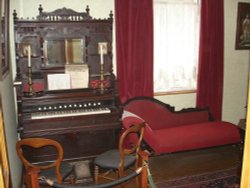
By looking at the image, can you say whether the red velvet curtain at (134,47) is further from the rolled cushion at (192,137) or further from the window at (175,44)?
the rolled cushion at (192,137)

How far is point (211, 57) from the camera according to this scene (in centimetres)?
448

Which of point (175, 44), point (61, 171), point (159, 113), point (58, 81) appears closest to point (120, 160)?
point (61, 171)

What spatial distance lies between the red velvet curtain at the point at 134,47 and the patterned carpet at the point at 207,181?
1421mm

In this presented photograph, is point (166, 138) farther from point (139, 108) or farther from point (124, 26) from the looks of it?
point (124, 26)

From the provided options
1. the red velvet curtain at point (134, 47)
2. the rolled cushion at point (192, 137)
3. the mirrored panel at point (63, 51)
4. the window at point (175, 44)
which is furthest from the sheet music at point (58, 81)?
the window at point (175, 44)

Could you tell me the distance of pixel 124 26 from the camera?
396 centimetres

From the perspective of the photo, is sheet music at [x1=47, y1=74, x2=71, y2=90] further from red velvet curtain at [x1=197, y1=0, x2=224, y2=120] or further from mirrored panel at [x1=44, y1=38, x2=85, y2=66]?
red velvet curtain at [x1=197, y1=0, x2=224, y2=120]

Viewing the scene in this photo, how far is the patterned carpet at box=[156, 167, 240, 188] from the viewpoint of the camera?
3.21m

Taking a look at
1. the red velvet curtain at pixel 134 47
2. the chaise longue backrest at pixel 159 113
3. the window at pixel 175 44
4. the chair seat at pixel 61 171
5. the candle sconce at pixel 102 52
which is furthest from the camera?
the window at pixel 175 44

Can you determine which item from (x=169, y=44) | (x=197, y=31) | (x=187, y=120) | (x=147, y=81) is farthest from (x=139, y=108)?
(x=197, y=31)

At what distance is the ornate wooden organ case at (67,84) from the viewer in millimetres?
3283

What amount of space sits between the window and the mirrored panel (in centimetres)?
130

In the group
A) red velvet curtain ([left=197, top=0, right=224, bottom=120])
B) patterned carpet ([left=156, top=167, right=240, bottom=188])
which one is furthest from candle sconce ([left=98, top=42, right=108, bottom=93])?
red velvet curtain ([left=197, top=0, right=224, bottom=120])

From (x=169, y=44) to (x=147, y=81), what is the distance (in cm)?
74
